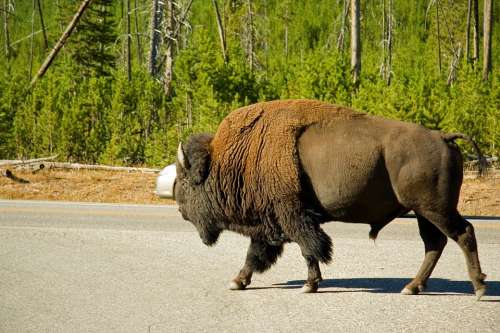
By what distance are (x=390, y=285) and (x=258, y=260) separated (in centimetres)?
126

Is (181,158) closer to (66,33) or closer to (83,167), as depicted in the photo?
(83,167)

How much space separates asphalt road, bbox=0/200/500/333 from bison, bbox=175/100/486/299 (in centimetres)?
38

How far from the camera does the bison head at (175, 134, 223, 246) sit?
22.5ft

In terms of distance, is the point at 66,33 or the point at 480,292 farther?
the point at 66,33

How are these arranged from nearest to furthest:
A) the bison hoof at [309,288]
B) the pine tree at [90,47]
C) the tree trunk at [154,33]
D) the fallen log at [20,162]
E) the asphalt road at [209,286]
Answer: the asphalt road at [209,286]
the bison hoof at [309,288]
the fallen log at [20,162]
the tree trunk at [154,33]
the pine tree at [90,47]

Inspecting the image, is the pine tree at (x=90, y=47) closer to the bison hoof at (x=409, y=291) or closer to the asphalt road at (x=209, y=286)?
the asphalt road at (x=209, y=286)

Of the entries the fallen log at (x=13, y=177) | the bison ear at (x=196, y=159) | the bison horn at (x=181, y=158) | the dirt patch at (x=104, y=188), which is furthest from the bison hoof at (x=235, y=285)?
the fallen log at (x=13, y=177)

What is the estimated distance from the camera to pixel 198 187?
6910mm

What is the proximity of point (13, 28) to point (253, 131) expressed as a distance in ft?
330

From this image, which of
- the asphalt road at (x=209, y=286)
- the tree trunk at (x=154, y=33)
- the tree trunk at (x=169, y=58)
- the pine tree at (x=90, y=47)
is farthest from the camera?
the pine tree at (x=90, y=47)

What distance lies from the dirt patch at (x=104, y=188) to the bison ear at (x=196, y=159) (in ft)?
26.8

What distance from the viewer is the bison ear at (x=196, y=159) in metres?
6.87

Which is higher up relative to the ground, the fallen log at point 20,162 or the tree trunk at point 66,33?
the tree trunk at point 66,33

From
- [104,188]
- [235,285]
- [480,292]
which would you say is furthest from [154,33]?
[480,292]
